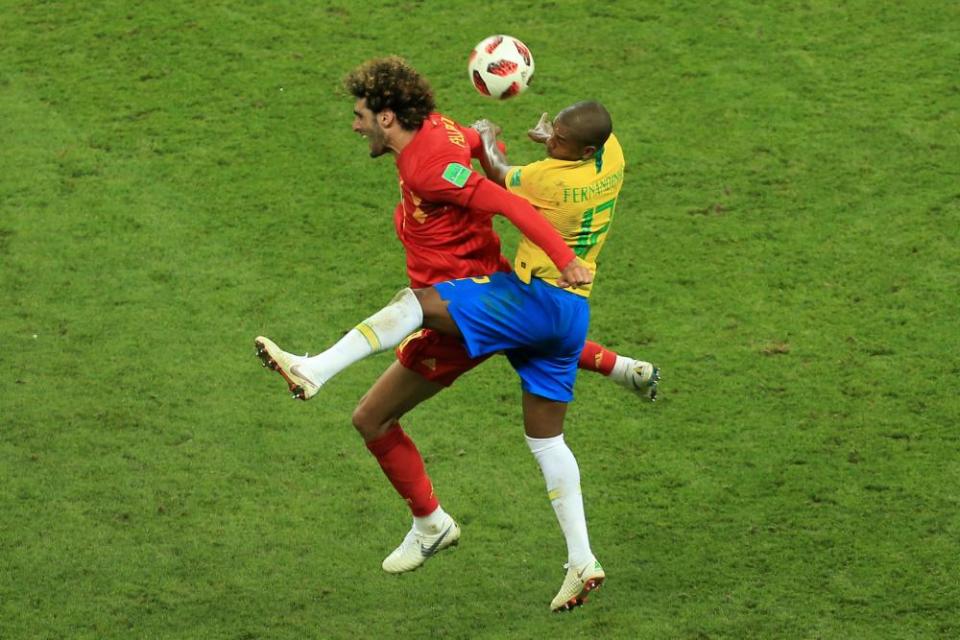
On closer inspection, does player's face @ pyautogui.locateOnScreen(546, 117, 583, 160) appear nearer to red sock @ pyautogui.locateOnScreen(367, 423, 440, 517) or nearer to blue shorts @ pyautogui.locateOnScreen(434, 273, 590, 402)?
blue shorts @ pyautogui.locateOnScreen(434, 273, 590, 402)

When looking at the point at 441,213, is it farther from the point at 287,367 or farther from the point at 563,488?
the point at 563,488

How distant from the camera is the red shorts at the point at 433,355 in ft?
23.2

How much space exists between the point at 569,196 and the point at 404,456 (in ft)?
5.04

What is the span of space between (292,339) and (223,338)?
444 mm

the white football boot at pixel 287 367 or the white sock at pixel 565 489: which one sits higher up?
the white football boot at pixel 287 367

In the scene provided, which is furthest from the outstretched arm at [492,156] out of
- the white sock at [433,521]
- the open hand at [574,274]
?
the white sock at [433,521]

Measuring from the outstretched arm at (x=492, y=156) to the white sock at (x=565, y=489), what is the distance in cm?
122

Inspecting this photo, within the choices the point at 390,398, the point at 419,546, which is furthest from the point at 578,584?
the point at 390,398

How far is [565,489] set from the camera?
707cm

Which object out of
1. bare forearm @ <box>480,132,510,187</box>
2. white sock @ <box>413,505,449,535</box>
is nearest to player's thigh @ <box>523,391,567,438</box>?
white sock @ <box>413,505,449,535</box>

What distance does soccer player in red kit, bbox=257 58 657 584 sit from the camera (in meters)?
6.49

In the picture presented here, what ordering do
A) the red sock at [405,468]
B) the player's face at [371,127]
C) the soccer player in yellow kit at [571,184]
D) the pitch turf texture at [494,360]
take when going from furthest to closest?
the pitch turf texture at [494,360] → the red sock at [405,468] → the player's face at [371,127] → the soccer player in yellow kit at [571,184]

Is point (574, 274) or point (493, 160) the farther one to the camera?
point (493, 160)

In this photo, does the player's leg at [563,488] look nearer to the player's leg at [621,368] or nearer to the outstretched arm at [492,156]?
the player's leg at [621,368]
